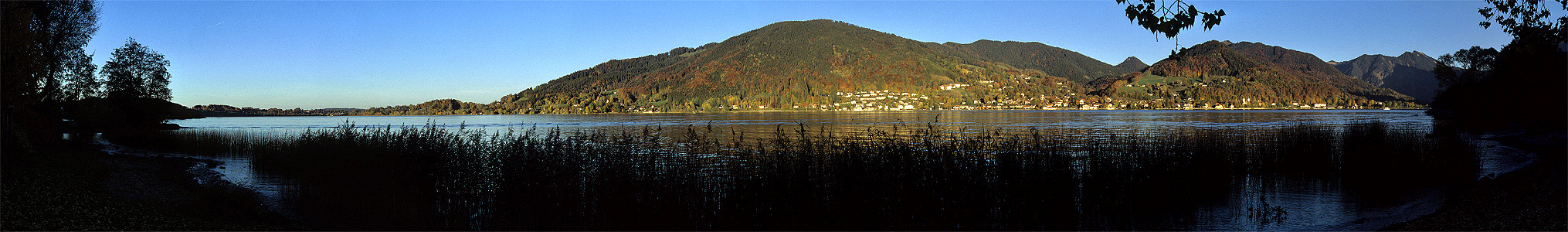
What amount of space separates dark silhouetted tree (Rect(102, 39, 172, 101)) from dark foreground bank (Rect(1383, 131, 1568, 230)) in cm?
5822

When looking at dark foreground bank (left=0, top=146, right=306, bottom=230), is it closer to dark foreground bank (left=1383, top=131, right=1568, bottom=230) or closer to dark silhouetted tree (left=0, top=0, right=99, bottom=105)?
dark silhouetted tree (left=0, top=0, right=99, bottom=105)

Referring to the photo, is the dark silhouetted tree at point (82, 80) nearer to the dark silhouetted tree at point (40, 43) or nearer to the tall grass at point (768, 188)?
the dark silhouetted tree at point (40, 43)

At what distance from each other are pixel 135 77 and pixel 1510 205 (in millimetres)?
60319

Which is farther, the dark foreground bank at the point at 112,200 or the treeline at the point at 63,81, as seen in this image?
the treeline at the point at 63,81

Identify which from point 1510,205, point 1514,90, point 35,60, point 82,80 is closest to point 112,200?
point 35,60

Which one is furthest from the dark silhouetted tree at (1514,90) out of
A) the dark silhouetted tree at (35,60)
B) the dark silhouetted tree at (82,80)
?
the dark silhouetted tree at (82,80)

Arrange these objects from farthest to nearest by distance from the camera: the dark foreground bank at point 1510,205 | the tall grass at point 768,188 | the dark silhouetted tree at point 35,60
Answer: the dark silhouetted tree at point 35,60, the tall grass at point 768,188, the dark foreground bank at point 1510,205

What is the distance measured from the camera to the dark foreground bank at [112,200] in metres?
7.19

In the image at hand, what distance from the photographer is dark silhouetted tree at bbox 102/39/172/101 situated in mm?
40469

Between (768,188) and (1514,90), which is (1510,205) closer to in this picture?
(768,188)

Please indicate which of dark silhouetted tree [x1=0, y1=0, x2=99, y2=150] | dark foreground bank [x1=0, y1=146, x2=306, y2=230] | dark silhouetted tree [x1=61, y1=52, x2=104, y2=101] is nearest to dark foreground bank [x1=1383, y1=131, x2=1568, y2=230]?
dark foreground bank [x1=0, y1=146, x2=306, y2=230]

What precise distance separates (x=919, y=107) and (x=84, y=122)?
526 feet

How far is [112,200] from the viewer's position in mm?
9336

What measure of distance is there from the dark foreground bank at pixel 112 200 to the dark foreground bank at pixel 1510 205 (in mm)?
14565
